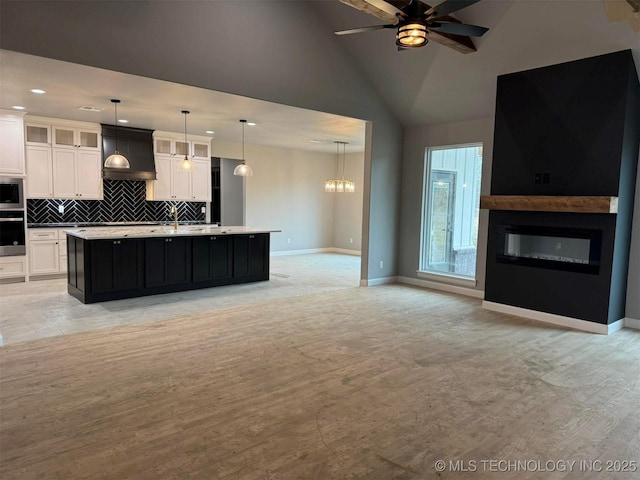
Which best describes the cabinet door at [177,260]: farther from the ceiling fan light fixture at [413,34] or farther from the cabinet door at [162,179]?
the ceiling fan light fixture at [413,34]

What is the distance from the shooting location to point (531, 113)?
5195 mm

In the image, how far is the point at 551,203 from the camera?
192 inches

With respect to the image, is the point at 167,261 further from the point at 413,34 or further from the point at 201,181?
the point at 413,34

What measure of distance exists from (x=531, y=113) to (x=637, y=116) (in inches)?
42.1

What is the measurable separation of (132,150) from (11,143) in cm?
184

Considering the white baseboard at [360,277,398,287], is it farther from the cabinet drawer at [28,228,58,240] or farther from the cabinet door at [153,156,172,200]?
the cabinet drawer at [28,228,58,240]

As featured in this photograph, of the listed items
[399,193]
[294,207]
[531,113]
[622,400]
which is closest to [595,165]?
[531,113]

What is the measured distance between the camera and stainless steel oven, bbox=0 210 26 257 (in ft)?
22.1

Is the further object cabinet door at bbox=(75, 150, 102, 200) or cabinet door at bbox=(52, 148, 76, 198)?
cabinet door at bbox=(75, 150, 102, 200)

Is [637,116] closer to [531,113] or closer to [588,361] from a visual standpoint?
[531,113]

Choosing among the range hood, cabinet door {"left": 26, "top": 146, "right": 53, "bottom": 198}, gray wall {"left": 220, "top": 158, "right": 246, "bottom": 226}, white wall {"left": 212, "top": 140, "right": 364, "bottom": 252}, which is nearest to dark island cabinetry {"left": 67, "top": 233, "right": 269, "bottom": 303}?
cabinet door {"left": 26, "top": 146, "right": 53, "bottom": 198}

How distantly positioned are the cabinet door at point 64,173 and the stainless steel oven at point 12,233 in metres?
0.71

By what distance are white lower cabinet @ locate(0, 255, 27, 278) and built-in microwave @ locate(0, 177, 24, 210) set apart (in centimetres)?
81

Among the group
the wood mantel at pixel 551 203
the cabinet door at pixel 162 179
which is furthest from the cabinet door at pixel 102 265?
the wood mantel at pixel 551 203
